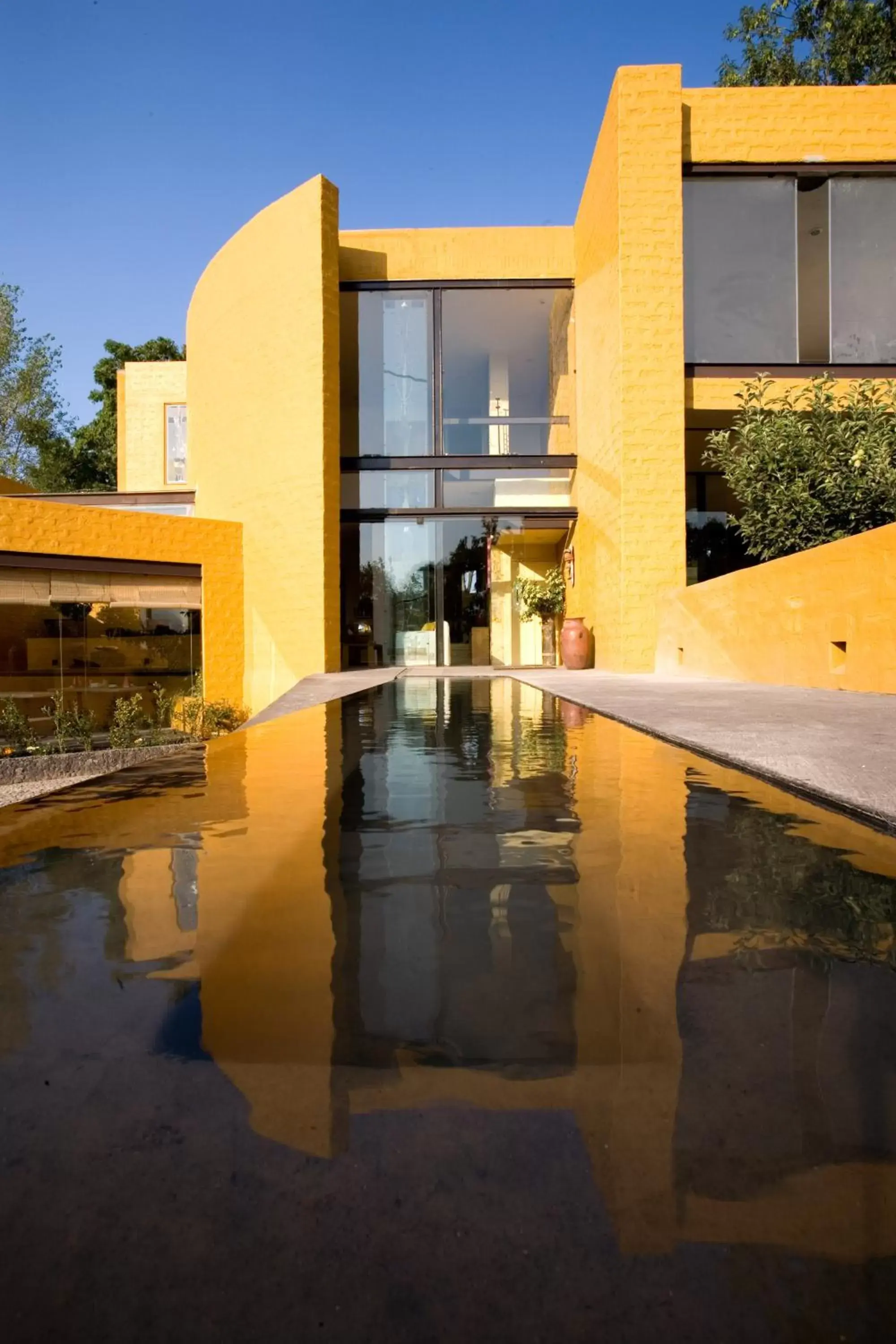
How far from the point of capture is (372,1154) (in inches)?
44.6

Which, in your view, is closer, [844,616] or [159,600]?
[844,616]

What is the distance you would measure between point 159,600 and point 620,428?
8.78 m

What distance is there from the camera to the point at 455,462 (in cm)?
1597

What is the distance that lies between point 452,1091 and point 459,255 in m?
17.1

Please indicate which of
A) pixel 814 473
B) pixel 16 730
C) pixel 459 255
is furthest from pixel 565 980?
pixel 459 255

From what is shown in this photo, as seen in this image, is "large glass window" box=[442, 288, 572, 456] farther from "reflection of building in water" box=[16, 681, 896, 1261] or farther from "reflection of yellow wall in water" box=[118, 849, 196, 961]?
"reflection of yellow wall in water" box=[118, 849, 196, 961]

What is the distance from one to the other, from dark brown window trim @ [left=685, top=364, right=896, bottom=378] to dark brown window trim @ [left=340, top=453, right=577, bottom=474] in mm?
3241

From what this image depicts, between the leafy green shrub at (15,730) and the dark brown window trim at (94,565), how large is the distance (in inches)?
96.2

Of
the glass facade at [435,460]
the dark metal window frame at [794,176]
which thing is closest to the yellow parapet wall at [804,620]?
the dark metal window frame at [794,176]

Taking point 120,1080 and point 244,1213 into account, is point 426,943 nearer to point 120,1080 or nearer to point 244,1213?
point 120,1080

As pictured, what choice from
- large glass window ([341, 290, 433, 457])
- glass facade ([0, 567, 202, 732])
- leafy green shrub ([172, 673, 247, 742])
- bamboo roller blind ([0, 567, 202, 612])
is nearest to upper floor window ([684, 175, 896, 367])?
large glass window ([341, 290, 433, 457])

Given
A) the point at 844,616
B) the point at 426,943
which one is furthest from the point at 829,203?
the point at 426,943

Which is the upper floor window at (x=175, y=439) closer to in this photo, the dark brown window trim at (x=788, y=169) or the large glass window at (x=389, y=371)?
the large glass window at (x=389, y=371)

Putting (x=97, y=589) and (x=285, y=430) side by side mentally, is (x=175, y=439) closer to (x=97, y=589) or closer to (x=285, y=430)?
(x=285, y=430)
